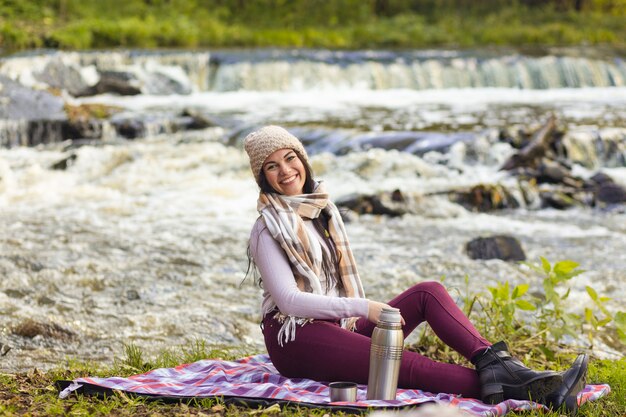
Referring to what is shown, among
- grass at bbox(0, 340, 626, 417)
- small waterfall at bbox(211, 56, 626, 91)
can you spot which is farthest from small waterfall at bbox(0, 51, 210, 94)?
grass at bbox(0, 340, 626, 417)

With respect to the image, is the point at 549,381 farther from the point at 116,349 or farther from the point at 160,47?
the point at 160,47

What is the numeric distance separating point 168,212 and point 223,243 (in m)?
1.81

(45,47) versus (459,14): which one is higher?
(459,14)

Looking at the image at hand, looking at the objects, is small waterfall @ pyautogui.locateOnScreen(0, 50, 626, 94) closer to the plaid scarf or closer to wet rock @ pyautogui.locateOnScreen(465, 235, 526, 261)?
wet rock @ pyautogui.locateOnScreen(465, 235, 526, 261)

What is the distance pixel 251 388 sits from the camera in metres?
4.22

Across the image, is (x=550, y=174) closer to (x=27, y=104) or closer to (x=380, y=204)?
(x=380, y=204)

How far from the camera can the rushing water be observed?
23.3 ft

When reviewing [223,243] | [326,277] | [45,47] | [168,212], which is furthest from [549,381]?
[45,47]

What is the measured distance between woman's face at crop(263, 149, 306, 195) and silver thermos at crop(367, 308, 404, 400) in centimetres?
87

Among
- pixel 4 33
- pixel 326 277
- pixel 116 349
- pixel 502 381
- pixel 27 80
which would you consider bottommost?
pixel 116 349

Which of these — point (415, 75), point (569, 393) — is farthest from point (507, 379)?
point (415, 75)

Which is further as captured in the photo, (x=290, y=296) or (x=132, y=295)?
(x=132, y=295)

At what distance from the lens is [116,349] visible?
596cm

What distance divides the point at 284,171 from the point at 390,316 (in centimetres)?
95
